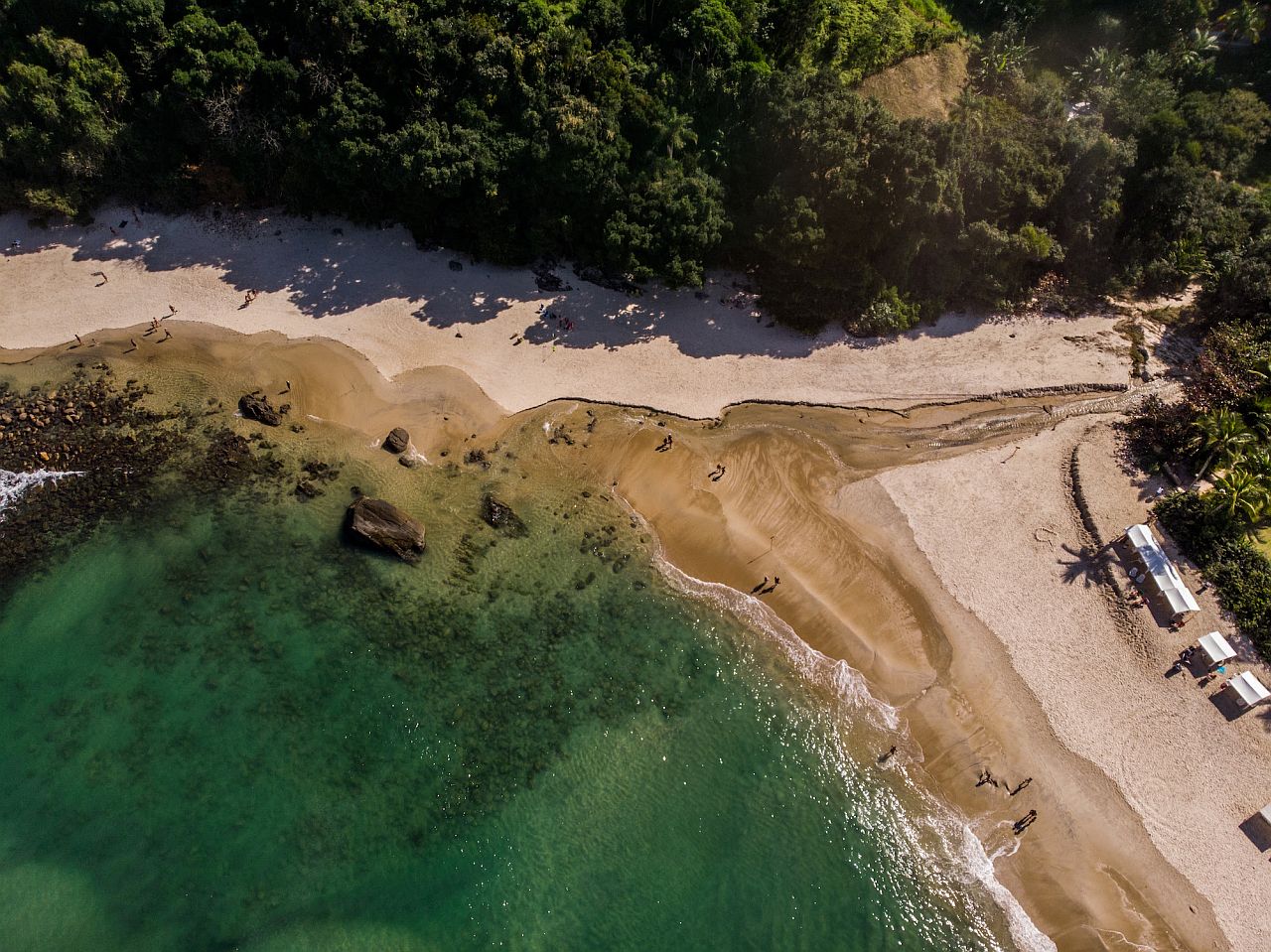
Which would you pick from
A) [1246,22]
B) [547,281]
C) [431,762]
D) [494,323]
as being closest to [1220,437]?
[1246,22]

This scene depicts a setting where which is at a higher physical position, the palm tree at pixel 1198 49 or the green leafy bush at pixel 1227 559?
the palm tree at pixel 1198 49

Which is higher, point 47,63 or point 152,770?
point 47,63

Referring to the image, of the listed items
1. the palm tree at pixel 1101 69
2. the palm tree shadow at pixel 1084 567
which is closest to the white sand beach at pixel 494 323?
the palm tree shadow at pixel 1084 567

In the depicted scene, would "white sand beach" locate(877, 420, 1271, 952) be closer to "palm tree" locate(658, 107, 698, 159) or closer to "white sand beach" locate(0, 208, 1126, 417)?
"white sand beach" locate(0, 208, 1126, 417)

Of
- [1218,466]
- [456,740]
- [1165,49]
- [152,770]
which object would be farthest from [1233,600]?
[152,770]

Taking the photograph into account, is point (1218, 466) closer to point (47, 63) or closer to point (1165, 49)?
point (1165, 49)

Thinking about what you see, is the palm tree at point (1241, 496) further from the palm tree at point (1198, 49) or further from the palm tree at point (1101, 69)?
the palm tree at point (1198, 49)
